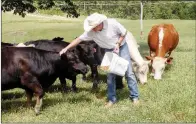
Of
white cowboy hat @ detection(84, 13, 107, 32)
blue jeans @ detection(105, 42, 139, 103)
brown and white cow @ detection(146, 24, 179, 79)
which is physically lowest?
brown and white cow @ detection(146, 24, 179, 79)

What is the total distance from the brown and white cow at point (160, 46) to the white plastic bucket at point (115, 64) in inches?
128

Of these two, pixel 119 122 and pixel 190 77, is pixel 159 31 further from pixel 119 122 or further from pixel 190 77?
pixel 119 122

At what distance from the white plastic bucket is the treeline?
34810 mm

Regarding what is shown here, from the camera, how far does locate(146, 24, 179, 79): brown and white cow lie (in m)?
10.6

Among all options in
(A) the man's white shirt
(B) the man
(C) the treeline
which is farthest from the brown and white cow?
(C) the treeline

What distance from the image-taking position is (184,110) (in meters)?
6.91

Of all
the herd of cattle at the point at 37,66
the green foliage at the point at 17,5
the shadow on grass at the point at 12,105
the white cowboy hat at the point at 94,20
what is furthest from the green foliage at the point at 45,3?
the white cowboy hat at the point at 94,20

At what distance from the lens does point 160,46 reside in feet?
38.6

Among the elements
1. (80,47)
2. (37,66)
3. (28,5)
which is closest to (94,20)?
(37,66)

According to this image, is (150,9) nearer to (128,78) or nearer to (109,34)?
(128,78)

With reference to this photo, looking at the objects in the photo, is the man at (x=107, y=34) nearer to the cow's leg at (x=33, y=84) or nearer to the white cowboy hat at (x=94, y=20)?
the white cowboy hat at (x=94, y=20)

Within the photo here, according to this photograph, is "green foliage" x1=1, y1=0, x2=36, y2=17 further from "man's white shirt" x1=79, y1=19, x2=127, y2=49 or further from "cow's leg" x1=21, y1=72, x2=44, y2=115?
"cow's leg" x1=21, y1=72, x2=44, y2=115

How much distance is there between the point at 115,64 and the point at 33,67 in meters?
1.40

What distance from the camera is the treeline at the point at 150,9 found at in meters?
42.2
